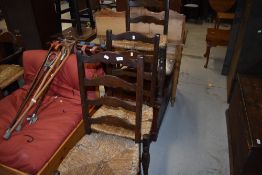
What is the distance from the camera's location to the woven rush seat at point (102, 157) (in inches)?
53.5

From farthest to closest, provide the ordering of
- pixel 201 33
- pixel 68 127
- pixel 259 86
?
pixel 201 33 → pixel 259 86 → pixel 68 127

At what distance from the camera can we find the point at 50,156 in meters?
1.53

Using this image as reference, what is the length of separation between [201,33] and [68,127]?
14.7 ft

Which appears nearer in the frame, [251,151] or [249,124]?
[251,151]

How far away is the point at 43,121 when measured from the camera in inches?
69.3

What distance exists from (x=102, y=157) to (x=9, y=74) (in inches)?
63.9

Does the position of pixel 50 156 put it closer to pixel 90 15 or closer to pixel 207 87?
pixel 207 87

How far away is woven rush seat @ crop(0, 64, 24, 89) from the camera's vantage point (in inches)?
91.2

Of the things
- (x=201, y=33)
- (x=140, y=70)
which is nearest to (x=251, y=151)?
(x=140, y=70)

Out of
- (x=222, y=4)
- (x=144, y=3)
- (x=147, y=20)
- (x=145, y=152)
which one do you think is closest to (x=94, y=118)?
(x=145, y=152)

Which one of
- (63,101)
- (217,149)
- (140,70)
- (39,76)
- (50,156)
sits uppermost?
(140,70)

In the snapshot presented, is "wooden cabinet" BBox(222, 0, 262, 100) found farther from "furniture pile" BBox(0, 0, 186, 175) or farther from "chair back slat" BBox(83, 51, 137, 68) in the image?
"chair back slat" BBox(83, 51, 137, 68)

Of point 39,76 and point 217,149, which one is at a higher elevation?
point 39,76

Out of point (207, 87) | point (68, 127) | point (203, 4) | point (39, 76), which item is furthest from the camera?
point (203, 4)
